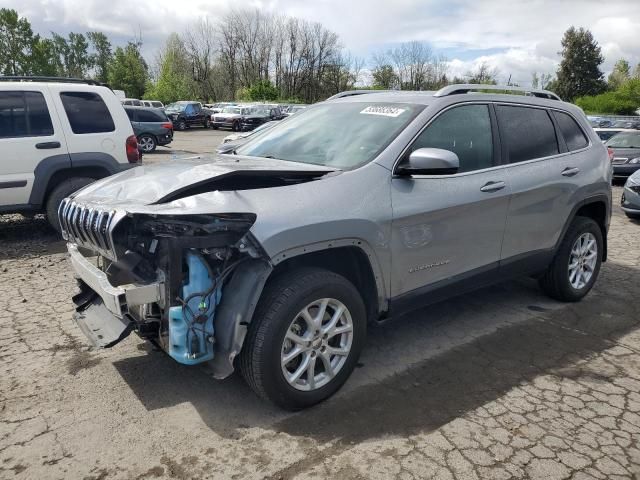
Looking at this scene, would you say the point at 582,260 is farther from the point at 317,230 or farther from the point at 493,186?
the point at 317,230

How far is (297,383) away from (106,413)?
1143 mm

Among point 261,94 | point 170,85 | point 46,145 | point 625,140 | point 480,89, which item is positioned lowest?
point 625,140

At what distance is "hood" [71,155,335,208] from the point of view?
294 centimetres

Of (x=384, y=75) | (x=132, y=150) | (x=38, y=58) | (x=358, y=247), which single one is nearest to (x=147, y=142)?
(x=132, y=150)

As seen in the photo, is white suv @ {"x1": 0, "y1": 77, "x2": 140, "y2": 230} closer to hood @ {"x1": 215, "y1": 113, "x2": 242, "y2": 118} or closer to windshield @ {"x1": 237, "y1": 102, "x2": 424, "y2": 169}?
windshield @ {"x1": 237, "y1": 102, "x2": 424, "y2": 169}

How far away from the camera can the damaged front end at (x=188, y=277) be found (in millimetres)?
2748

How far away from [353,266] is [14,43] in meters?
70.5

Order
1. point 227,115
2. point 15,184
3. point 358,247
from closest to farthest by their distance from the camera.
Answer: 1. point 358,247
2. point 15,184
3. point 227,115

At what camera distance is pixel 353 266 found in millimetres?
3383

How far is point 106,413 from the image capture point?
122 inches

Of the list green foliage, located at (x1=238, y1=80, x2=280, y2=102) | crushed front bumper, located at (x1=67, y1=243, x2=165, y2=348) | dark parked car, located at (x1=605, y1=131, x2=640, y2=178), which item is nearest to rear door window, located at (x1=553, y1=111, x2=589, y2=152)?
crushed front bumper, located at (x1=67, y1=243, x2=165, y2=348)

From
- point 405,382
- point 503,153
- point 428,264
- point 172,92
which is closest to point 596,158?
point 503,153

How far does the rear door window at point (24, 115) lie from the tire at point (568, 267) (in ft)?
20.4

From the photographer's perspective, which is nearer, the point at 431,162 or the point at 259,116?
the point at 431,162
